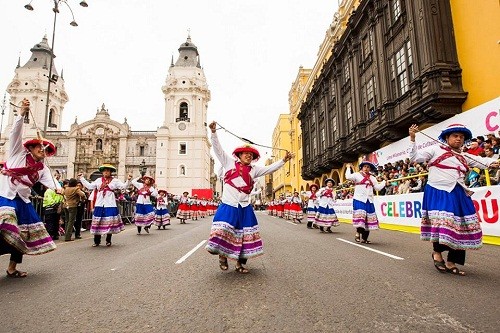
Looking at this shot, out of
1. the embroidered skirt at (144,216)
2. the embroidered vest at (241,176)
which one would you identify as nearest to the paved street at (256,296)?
the embroidered vest at (241,176)

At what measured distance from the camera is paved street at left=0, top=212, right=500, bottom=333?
9.29ft

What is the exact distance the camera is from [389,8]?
19.7m

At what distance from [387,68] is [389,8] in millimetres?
3531

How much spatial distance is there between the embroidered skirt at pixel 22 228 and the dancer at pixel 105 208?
3448mm

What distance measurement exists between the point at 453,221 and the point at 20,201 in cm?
662

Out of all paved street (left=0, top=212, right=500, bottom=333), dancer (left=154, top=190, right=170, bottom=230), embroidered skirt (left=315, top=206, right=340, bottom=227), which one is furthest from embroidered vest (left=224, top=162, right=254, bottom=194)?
dancer (left=154, top=190, right=170, bottom=230)

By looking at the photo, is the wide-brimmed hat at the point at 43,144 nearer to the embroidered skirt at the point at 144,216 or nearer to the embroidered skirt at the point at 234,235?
the embroidered skirt at the point at 234,235

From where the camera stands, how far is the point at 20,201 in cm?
527

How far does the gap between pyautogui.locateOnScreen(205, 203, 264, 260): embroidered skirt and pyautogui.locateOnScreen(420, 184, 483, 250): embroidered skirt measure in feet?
8.83

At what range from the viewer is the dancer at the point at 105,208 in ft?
28.9

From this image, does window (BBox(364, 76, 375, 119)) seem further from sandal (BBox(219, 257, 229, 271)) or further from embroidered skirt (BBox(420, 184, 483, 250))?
sandal (BBox(219, 257, 229, 271))

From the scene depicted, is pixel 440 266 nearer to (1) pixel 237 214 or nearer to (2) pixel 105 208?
(1) pixel 237 214

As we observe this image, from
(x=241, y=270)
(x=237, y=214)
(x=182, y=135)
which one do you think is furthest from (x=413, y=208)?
(x=182, y=135)

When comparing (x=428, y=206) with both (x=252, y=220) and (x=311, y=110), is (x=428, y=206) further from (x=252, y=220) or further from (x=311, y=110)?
(x=311, y=110)
